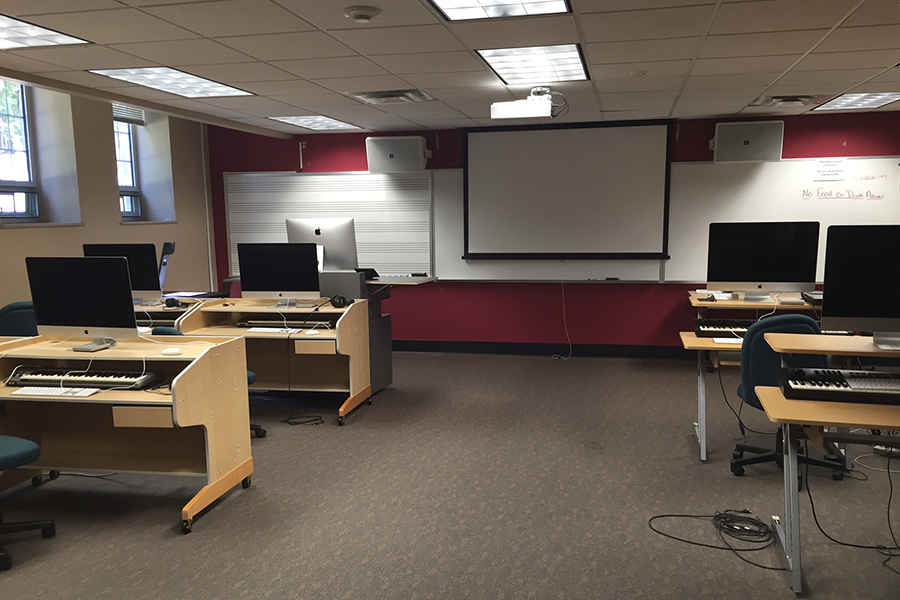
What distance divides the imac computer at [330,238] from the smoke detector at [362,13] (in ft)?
7.46

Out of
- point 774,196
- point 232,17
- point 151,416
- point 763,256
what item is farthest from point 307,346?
point 774,196

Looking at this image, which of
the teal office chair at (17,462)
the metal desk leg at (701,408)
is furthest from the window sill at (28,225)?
the metal desk leg at (701,408)

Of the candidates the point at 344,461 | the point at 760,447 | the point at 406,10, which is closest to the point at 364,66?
the point at 406,10

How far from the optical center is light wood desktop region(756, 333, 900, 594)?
91.0 inches

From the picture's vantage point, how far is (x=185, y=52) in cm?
373

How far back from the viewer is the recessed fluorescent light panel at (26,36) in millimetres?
3202

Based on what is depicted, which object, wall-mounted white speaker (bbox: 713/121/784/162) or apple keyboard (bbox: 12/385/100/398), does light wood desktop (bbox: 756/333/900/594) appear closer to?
apple keyboard (bbox: 12/385/100/398)

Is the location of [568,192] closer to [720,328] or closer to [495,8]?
[720,328]

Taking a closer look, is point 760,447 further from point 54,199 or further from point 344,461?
point 54,199

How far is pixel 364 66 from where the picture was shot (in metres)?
4.10

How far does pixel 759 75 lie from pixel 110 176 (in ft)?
19.0

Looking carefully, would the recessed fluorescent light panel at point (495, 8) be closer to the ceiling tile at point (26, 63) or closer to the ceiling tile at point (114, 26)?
the ceiling tile at point (114, 26)

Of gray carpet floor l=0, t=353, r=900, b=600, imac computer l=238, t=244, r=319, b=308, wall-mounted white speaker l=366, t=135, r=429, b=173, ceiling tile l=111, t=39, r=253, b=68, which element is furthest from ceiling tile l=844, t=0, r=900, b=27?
wall-mounted white speaker l=366, t=135, r=429, b=173

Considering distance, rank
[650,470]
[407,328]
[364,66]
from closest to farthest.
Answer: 1. [650,470]
2. [364,66]
3. [407,328]
